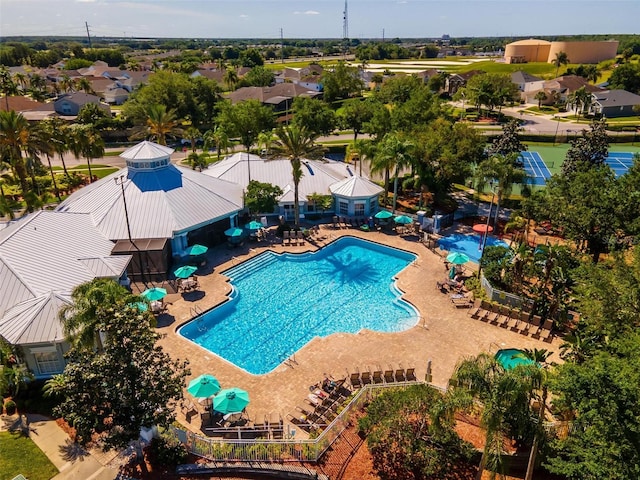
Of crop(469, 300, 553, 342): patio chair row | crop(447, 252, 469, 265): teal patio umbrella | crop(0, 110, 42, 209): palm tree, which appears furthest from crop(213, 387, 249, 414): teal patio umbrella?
crop(0, 110, 42, 209): palm tree

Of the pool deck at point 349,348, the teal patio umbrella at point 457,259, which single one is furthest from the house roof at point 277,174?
the teal patio umbrella at point 457,259

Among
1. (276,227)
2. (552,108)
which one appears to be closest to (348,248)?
(276,227)

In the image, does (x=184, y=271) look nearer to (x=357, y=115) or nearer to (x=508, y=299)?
(x=508, y=299)

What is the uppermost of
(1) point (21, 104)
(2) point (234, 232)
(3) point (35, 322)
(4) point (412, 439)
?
(1) point (21, 104)

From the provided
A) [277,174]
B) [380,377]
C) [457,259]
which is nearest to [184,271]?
[380,377]

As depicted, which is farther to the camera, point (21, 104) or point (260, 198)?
point (21, 104)

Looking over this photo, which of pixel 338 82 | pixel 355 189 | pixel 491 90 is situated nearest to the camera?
pixel 355 189

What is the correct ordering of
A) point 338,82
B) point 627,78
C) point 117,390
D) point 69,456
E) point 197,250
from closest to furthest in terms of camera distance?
point 117,390 → point 69,456 → point 197,250 → point 338,82 → point 627,78
